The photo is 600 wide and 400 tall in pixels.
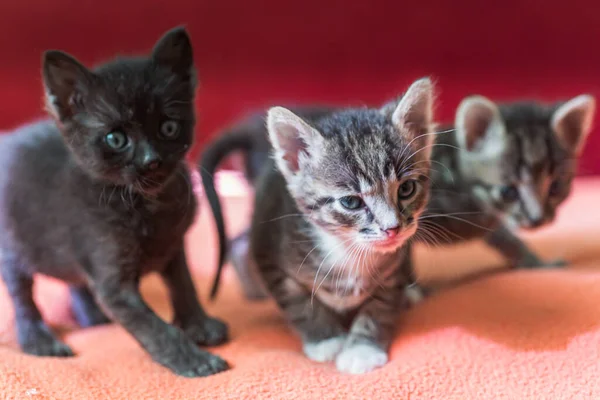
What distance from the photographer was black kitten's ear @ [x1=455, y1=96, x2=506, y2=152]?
5.25ft

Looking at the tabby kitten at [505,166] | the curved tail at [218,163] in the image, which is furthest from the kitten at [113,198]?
the tabby kitten at [505,166]

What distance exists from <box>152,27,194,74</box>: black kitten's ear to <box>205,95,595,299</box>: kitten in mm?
383

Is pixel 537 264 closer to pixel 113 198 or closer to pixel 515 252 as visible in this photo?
pixel 515 252

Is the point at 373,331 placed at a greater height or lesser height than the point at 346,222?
lesser

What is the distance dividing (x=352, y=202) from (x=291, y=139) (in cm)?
20

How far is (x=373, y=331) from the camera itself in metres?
1.40

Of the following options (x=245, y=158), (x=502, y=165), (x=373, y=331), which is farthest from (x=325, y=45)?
(x=373, y=331)

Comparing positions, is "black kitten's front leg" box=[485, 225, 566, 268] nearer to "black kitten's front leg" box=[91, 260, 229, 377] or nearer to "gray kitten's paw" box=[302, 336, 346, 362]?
"gray kitten's paw" box=[302, 336, 346, 362]

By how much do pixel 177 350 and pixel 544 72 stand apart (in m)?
1.99

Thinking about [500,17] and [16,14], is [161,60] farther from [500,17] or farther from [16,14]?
[500,17]

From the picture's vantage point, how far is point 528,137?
5.35ft

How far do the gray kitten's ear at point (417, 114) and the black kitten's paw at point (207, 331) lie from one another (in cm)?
63

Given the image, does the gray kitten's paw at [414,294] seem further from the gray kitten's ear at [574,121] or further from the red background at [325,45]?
the red background at [325,45]

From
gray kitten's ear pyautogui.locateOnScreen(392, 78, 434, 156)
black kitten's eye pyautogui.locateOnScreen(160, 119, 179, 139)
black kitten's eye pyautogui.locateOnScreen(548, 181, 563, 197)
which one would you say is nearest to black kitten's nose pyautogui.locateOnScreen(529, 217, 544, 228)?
black kitten's eye pyautogui.locateOnScreen(548, 181, 563, 197)
